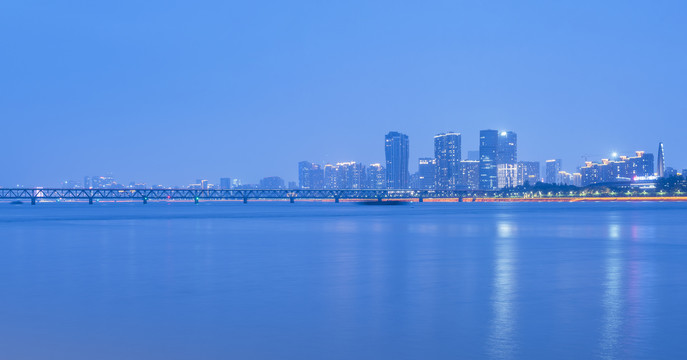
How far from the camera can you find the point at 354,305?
17500mm

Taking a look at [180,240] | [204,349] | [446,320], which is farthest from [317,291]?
[180,240]

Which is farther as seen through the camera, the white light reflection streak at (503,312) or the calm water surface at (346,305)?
the calm water surface at (346,305)

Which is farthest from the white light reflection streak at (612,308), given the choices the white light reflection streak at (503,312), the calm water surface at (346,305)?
the white light reflection streak at (503,312)

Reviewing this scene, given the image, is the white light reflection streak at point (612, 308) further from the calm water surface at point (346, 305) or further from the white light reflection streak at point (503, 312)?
Result: the white light reflection streak at point (503, 312)

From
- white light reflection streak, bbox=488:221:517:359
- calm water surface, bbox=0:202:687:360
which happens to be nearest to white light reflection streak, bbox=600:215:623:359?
calm water surface, bbox=0:202:687:360

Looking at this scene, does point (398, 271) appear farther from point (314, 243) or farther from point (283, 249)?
point (314, 243)

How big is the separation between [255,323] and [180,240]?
106 ft

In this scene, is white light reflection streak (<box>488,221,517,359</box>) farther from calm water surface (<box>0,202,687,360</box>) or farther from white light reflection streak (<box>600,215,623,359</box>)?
white light reflection streak (<box>600,215,623,359</box>)

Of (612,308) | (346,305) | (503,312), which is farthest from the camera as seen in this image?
(346,305)

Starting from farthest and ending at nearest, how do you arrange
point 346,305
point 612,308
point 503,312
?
point 346,305, point 612,308, point 503,312

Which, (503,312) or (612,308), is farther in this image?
(612,308)

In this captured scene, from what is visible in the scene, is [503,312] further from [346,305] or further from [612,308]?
Answer: [346,305]

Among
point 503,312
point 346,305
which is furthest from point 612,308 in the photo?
point 346,305

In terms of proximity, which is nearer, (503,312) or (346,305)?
(503,312)
